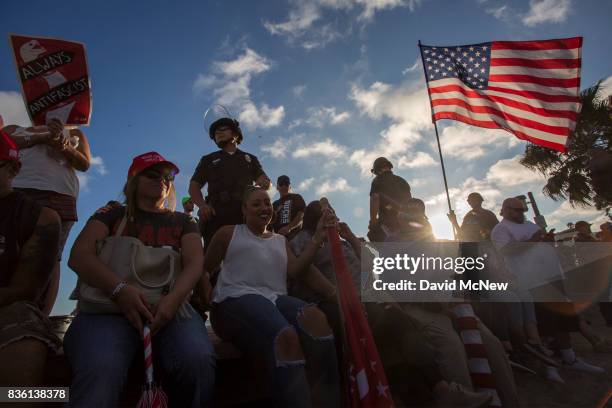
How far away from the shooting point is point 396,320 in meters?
3.25

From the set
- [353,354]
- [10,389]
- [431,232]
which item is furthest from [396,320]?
[10,389]

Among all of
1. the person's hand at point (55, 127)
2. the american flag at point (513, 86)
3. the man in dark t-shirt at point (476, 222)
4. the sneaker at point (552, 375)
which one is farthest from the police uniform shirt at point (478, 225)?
the person's hand at point (55, 127)

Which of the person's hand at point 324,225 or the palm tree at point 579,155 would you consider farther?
the palm tree at point 579,155

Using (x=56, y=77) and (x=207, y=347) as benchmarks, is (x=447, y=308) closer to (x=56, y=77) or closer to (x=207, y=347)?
(x=207, y=347)

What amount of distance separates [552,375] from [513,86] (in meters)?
4.65

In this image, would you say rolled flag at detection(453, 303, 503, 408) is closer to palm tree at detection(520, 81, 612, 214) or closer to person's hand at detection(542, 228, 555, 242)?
person's hand at detection(542, 228, 555, 242)

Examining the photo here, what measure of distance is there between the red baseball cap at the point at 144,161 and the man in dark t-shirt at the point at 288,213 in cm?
297

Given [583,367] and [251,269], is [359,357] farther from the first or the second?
[583,367]

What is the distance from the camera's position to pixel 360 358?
228 cm

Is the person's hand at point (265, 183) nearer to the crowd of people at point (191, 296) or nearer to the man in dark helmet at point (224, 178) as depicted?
the man in dark helmet at point (224, 178)

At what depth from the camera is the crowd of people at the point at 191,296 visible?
2.07 m

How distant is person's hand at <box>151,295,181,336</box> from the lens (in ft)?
7.06

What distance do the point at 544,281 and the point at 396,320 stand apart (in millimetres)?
3503

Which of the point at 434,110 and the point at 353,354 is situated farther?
the point at 434,110
